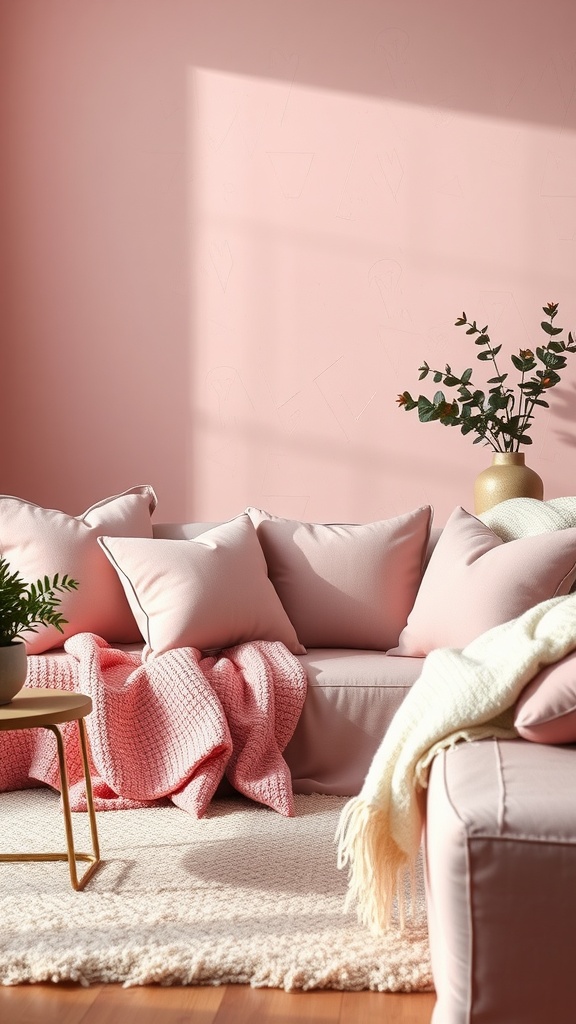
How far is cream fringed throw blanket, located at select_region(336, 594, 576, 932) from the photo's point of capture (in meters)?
1.65

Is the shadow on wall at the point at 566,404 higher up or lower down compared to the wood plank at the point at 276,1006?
higher up

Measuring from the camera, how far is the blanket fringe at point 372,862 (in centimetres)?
165

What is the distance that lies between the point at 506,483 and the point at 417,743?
213 cm

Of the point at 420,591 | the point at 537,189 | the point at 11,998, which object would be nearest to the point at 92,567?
the point at 420,591

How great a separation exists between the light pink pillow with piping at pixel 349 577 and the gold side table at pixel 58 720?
1.10m

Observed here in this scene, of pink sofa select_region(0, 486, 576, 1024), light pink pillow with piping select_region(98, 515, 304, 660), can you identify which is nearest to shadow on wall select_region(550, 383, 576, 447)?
pink sofa select_region(0, 486, 576, 1024)

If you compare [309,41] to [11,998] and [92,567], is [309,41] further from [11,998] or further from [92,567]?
[11,998]

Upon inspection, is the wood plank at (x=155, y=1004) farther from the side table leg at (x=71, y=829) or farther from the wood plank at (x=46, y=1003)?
the side table leg at (x=71, y=829)

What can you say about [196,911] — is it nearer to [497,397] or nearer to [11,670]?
[11,670]

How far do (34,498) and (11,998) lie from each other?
273 centimetres

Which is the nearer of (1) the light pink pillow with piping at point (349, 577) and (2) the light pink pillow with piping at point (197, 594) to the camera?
(2) the light pink pillow with piping at point (197, 594)

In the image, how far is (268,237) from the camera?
4148mm

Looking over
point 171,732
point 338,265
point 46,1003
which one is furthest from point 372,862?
point 338,265

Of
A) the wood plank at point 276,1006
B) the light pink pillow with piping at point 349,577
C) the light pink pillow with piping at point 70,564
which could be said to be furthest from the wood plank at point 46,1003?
the light pink pillow with piping at point 349,577
